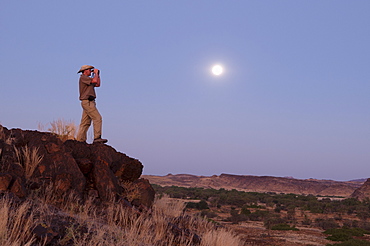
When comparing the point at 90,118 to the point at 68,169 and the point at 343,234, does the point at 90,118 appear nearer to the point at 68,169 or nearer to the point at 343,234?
the point at 68,169

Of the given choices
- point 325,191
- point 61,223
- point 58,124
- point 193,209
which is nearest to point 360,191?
point 325,191

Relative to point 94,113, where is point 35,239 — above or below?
below

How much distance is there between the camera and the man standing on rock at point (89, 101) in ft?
33.0

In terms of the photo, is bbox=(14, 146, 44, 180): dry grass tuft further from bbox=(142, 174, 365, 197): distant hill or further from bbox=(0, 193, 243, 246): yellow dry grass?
bbox=(142, 174, 365, 197): distant hill

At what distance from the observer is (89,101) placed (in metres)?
10.2

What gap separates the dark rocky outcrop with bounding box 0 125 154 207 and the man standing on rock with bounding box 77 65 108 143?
2.64ft

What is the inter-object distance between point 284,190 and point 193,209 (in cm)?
5486

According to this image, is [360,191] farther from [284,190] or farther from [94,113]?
[94,113]

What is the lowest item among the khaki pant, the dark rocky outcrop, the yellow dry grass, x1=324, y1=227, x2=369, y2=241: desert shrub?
x1=324, y1=227, x2=369, y2=241: desert shrub

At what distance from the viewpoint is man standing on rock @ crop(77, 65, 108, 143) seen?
10070 mm

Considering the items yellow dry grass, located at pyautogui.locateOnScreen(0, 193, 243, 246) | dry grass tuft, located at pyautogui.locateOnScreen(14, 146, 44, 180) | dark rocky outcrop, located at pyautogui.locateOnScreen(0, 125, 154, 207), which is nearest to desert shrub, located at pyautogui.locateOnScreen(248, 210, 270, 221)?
yellow dry grass, located at pyautogui.locateOnScreen(0, 193, 243, 246)

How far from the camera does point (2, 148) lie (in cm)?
743

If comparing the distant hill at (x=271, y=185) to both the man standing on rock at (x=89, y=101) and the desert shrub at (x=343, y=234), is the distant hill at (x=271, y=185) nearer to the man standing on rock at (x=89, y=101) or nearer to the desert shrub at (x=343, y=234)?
the desert shrub at (x=343, y=234)

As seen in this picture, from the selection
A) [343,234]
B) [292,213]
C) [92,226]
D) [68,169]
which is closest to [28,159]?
[68,169]
